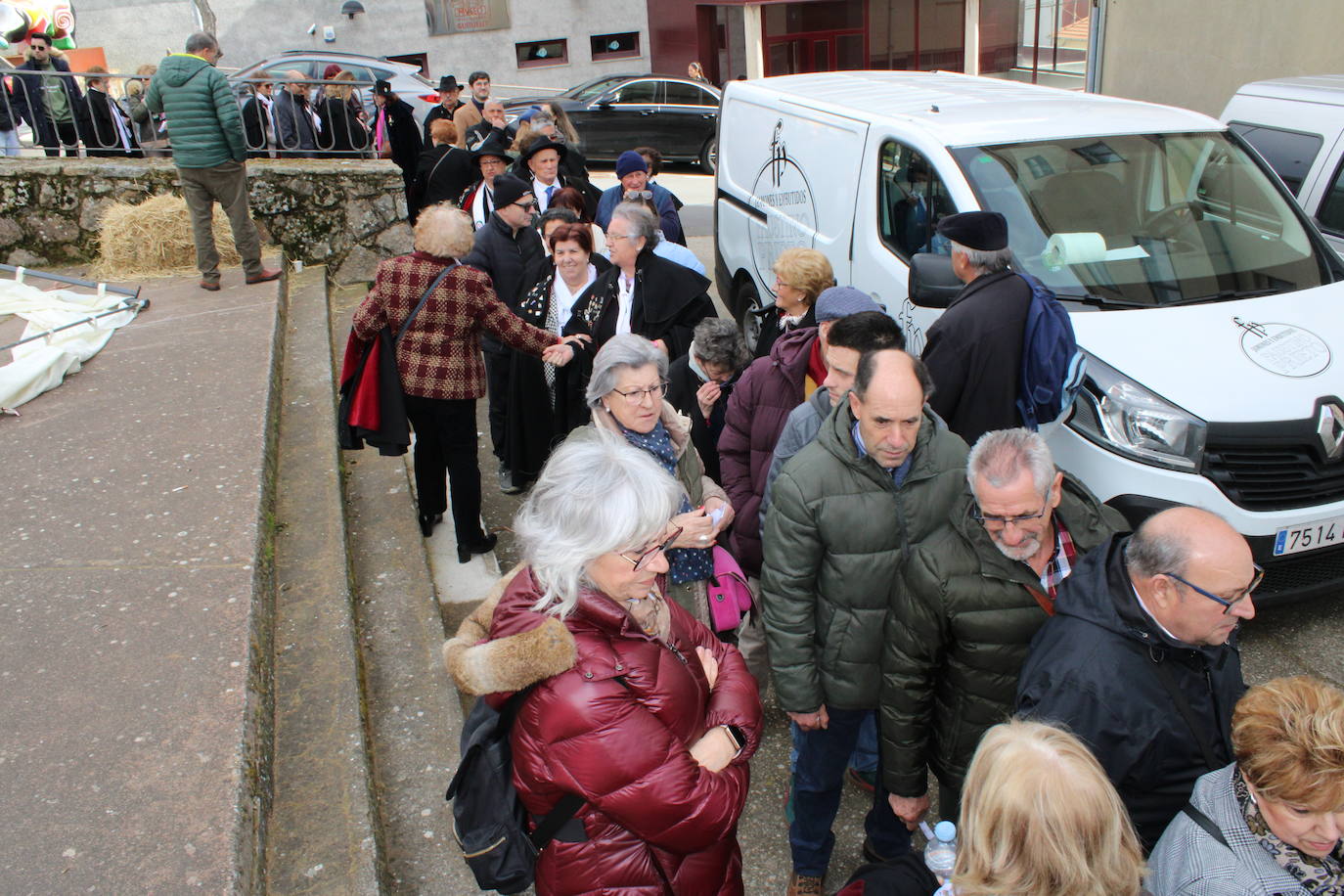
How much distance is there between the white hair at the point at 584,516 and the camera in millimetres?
2121

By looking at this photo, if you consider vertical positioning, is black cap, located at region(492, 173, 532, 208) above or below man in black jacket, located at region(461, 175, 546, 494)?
above

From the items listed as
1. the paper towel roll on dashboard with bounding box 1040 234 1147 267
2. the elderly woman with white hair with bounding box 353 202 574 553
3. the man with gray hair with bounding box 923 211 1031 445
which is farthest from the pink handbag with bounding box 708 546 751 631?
the paper towel roll on dashboard with bounding box 1040 234 1147 267

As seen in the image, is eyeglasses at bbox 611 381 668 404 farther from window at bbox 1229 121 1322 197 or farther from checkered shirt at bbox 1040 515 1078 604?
window at bbox 1229 121 1322 197

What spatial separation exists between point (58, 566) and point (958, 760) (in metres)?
3.13

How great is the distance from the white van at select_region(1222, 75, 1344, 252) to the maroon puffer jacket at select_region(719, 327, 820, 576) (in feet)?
12.7

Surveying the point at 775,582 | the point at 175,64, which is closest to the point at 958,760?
the point at 775,582

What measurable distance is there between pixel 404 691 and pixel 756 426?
1.58m

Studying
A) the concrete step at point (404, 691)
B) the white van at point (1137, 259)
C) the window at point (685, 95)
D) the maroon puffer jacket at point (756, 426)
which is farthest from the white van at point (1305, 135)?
the window at point (685, 95)

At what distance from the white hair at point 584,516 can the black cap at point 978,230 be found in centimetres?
231

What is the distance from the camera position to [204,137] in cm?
684

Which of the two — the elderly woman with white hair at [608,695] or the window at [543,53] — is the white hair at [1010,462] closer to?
the elderly woman with white hair at [608,695]

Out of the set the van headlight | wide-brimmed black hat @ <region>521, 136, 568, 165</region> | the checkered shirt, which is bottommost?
the van headlight

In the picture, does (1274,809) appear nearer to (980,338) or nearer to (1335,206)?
(980,338)

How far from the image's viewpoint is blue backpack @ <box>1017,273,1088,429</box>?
3963 millimetres
